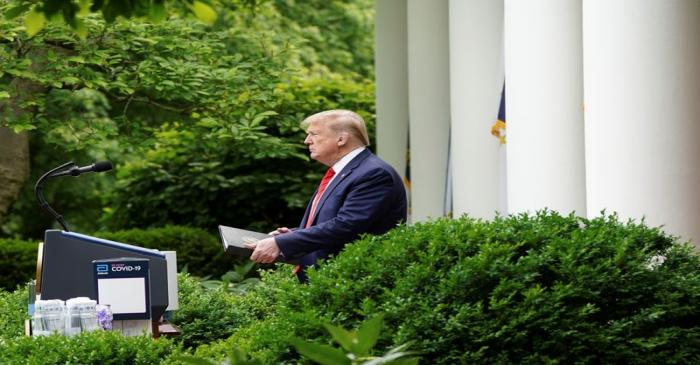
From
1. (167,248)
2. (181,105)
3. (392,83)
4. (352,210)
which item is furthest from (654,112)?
(392,83)

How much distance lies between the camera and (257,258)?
6.50 metres

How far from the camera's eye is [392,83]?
1611 cm

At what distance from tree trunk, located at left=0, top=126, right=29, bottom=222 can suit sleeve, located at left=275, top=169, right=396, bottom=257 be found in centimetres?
719

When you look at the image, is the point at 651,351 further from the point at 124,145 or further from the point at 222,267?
the point at 222,267

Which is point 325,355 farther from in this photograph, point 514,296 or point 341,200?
point 341,200

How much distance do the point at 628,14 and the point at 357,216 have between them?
1740 millimetres

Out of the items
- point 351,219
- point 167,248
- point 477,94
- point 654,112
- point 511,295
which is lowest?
point 167,248

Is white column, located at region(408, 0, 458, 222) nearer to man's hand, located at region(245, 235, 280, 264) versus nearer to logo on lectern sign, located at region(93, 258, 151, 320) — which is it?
man's hand, located at region(245, 235, 280, 264)

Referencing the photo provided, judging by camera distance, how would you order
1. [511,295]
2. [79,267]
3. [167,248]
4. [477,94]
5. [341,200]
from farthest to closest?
[167,248]
[477,94]
[341,200]
[79,267]
[511,295]

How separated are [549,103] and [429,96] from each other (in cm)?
606

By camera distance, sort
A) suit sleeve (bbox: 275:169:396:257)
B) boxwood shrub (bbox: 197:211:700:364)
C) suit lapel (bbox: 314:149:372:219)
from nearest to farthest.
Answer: boxwood shrub (bbox: 197:211:700:364), suit sleeve (bbox: 275:169:396:257), suit lapel (bbox: 314:149:372:219)

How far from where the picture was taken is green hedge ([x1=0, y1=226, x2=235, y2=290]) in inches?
562

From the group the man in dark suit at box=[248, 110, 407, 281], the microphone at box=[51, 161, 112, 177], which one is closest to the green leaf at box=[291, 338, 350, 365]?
the man in dark suit at box=[248, 110, 407, 281]

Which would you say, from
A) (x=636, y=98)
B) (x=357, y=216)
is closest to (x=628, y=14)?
(x=636, y=98)
